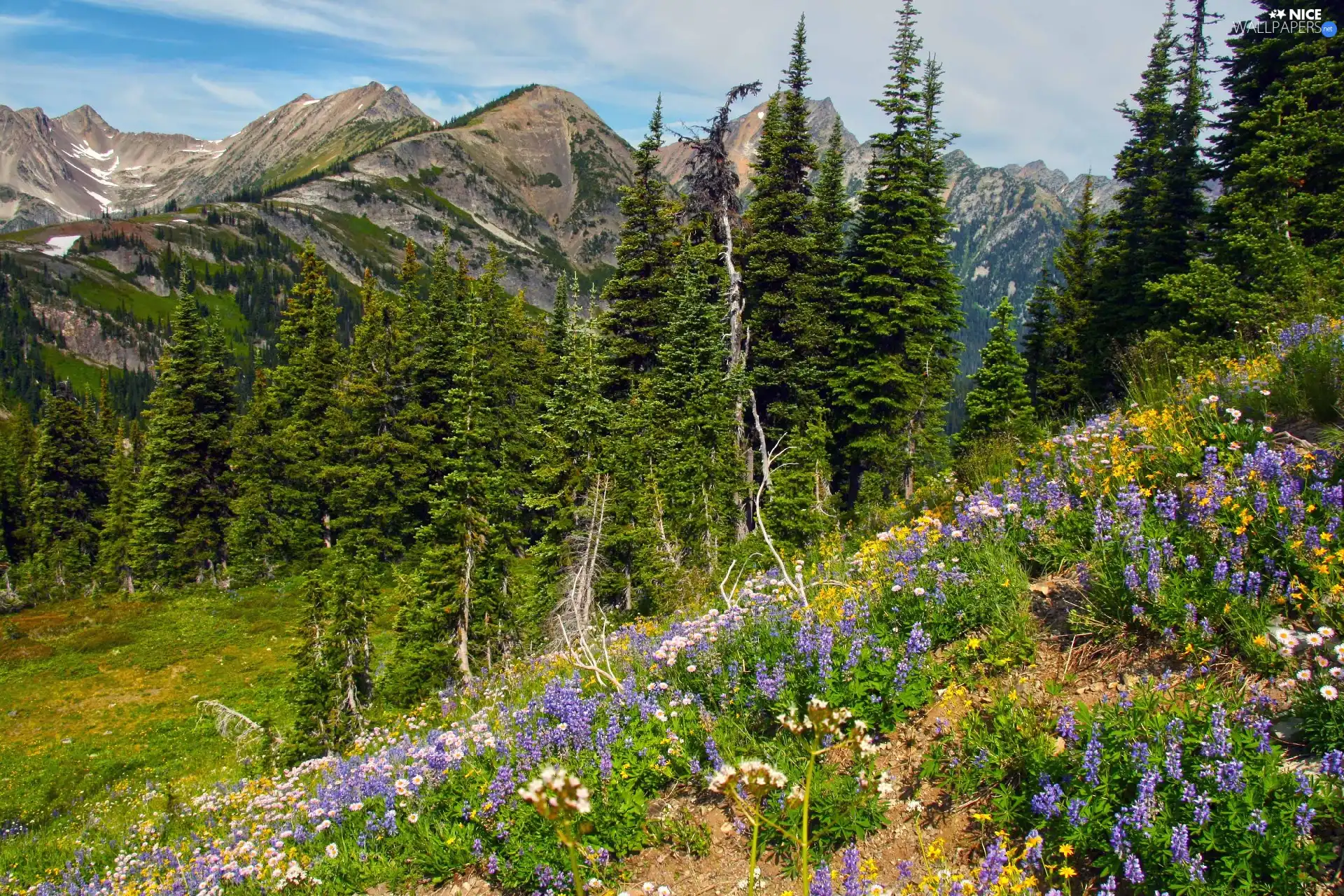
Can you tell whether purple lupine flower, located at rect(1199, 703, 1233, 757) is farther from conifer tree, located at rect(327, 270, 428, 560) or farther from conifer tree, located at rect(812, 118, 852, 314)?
conifer tree, located at rect(327, 270, 428, 560)

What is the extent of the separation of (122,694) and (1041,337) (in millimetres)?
51506

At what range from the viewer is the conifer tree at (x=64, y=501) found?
54.2 metres

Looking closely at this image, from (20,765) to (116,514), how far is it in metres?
31.7

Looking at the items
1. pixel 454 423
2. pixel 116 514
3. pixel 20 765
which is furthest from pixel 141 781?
pixel 116 514

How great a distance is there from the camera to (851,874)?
10.9ft

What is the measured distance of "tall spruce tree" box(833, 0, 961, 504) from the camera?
1027 inches

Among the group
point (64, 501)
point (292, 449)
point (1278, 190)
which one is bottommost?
point (64, 501)

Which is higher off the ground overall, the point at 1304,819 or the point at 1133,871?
the point at 1304,819

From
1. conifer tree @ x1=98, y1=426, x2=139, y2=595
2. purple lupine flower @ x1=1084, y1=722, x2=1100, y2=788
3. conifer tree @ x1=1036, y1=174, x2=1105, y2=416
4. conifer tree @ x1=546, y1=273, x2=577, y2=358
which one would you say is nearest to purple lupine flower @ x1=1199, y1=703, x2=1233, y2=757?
purple lupine flower @ x1=1084, y1=722, x2=1100, y2=788

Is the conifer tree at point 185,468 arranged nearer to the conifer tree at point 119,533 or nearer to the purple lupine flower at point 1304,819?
the conifer tree at point 119,533

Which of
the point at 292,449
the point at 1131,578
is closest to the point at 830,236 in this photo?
the point at 1131,578

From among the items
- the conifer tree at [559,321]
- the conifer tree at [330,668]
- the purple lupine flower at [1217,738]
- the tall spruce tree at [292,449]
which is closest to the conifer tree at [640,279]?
the conifer tree at [559,321]

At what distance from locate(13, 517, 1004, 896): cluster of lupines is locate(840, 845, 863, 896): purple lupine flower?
31.1 inches

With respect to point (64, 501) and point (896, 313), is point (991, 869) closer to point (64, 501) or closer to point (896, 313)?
point (896, 313)
